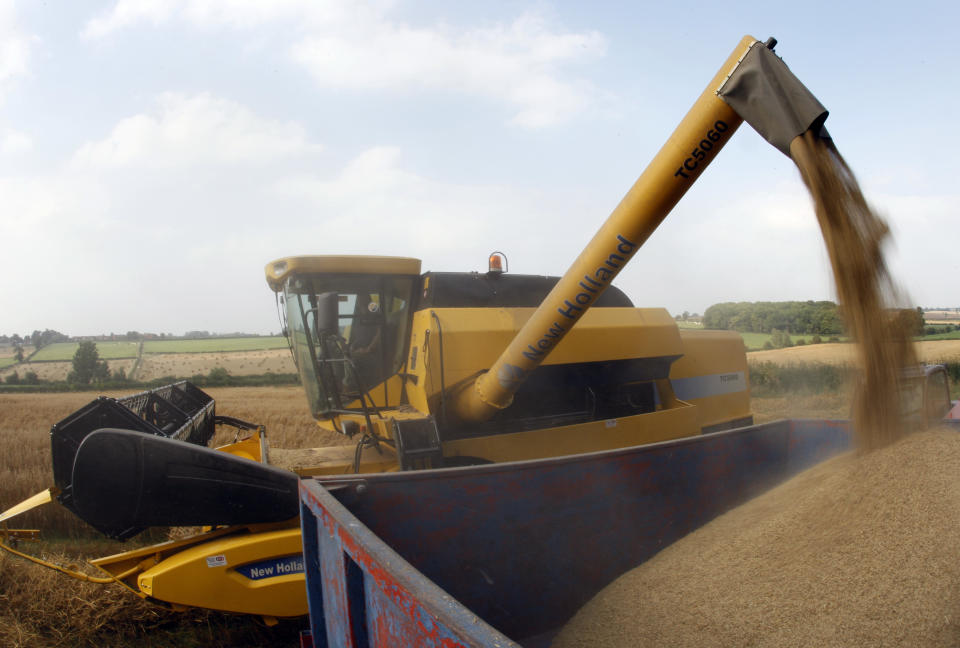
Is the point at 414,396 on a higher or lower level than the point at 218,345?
lower

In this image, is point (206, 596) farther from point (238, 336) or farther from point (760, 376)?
point (238, 336)

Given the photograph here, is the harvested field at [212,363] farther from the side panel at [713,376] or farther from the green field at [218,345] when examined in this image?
the side panel at [713,376]

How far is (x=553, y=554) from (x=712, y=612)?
2.23 ft

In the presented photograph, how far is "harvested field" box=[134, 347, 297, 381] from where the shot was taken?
1137 inches

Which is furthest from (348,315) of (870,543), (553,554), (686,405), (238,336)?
(238,336)

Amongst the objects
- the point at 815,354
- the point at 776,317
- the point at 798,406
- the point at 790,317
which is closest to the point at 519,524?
the point at 790,317

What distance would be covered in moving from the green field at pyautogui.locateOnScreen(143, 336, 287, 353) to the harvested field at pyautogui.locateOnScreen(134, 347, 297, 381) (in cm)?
224

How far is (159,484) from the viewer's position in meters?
2.67

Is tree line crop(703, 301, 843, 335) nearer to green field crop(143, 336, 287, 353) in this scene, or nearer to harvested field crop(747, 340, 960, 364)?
harvested field crop(747, 340, 960, 364)

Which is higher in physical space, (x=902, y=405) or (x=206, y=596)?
(x=902, y=405)

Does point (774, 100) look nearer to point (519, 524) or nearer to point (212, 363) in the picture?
point (519, 524)

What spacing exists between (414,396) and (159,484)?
1.45 metres

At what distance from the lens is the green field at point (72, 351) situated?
1396 inches

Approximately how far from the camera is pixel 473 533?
2.36 meters
